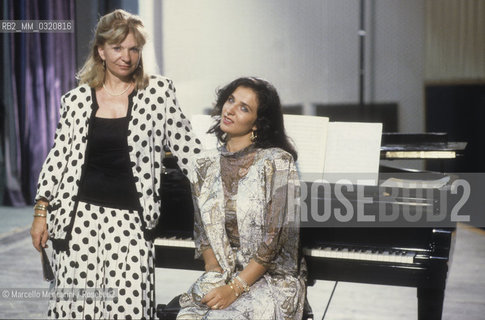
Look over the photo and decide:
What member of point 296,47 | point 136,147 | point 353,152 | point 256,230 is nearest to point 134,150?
point 136,147

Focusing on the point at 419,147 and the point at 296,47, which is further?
the point at 296,47

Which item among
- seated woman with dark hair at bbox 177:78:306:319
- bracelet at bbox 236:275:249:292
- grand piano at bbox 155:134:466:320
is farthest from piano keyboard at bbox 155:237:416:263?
bracelet at bbox 236:275:249:292

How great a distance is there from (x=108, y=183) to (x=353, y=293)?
8.37 feet

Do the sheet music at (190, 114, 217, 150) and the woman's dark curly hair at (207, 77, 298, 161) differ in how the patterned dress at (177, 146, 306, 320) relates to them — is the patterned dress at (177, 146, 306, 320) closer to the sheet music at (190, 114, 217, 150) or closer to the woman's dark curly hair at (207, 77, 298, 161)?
the woman's dark curly hair at (207, 77, 298, 161)

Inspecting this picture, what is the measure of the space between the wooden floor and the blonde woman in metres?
1.54

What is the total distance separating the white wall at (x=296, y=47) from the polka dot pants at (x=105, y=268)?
487 cm

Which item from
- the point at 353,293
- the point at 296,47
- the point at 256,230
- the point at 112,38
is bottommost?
the point at 353,293

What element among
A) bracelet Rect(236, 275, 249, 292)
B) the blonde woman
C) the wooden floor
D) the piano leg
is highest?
the blonde woman

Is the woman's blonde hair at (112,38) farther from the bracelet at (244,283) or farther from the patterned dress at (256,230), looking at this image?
the bracelet at (244,283)

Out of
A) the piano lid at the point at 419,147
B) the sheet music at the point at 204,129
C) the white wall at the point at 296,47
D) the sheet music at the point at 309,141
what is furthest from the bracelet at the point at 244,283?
the white wall at the point at 296,47

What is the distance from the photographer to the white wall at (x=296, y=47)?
277 inches

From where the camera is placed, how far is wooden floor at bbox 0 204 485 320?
3.80m

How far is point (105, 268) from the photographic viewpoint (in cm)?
233

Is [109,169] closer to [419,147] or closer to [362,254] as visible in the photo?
[362,254]
